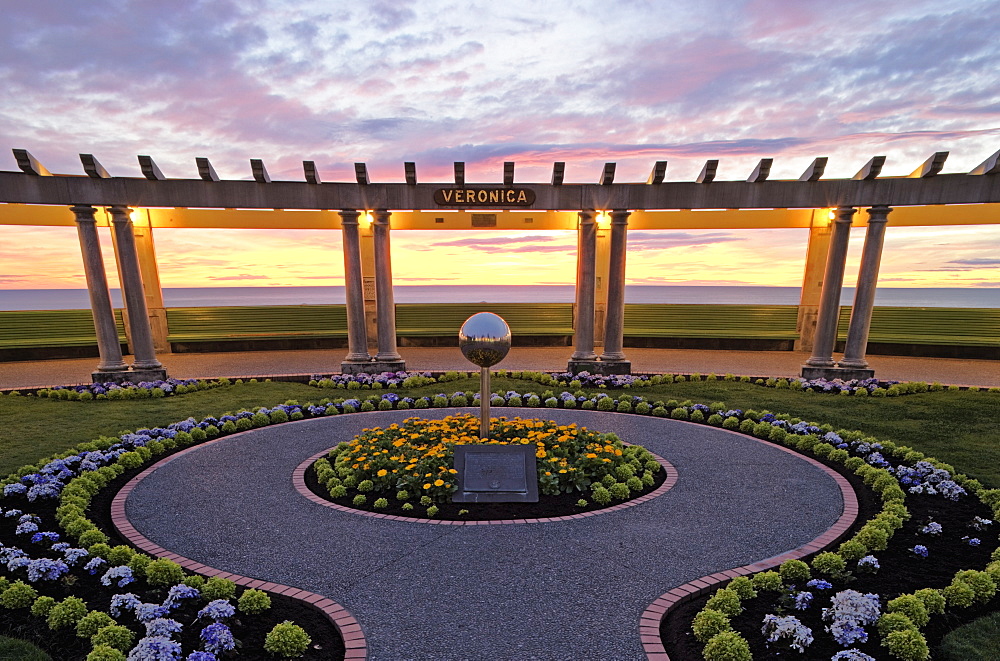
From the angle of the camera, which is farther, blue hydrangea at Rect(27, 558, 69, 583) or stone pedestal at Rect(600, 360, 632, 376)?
stone pedestal at Rect(600, 360, 632, 376)

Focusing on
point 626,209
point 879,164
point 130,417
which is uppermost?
point 879,164

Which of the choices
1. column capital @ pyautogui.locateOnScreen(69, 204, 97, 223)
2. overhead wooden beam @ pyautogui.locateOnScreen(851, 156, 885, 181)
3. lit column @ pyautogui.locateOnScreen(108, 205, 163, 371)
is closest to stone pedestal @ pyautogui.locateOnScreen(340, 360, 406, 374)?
lit column @ pyautogui.locateOnScreen(108, 205, 163, 371)

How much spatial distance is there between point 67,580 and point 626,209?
11738 millimetres

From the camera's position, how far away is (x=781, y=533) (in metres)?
5.21

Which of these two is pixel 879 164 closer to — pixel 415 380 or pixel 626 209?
pixel 626 209

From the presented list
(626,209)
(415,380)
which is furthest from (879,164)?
(415,380)

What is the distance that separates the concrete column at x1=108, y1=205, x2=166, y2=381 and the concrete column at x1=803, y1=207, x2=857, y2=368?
1627 cm

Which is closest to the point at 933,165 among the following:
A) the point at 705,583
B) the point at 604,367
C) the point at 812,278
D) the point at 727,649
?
the point at 812,278

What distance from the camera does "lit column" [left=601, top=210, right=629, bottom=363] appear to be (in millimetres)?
12609

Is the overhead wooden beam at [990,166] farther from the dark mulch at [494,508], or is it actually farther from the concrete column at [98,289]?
the concrete column at [98,289]

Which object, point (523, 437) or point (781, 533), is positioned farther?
point (523, 437)

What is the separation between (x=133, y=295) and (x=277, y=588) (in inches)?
429

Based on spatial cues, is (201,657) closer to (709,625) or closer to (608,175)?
(709,625)

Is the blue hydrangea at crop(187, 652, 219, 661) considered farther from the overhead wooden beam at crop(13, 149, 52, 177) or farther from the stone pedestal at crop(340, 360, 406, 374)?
the overhead wooden beam at crop(13, 149, 52, 177)
